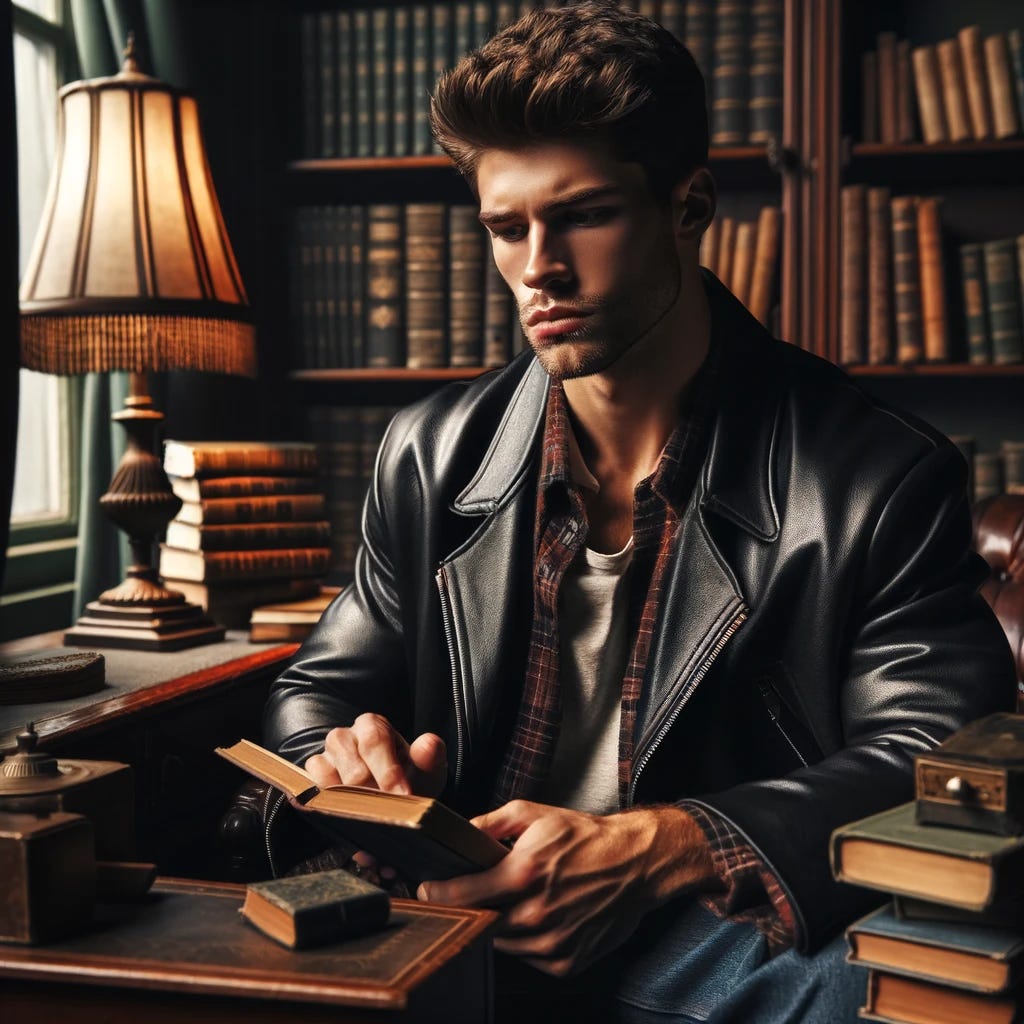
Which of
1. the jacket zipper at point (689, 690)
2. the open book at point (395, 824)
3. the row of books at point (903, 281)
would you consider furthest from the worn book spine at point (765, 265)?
the open book at point (395, 824)

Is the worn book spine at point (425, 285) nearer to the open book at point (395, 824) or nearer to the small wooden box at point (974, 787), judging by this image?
the open book at point (395, 824)

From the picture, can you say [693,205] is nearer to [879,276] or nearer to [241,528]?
[241,528]

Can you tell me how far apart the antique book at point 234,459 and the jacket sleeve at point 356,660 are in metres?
0.58

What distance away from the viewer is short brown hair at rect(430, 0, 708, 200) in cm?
145

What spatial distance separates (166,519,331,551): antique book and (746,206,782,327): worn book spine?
1.07 metres

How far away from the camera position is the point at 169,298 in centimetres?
202

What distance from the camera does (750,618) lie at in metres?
1.47

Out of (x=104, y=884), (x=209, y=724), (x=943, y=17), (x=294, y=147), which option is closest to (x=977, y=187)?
(x=943, y=17)

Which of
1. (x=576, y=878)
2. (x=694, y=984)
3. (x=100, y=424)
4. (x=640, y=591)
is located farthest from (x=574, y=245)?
(x=100, y=424)

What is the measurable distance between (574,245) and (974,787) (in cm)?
76

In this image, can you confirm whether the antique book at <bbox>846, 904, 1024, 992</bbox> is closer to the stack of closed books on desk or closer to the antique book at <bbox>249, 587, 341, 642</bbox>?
the stack of closed books on desk

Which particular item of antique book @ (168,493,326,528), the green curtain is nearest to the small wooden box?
antique book @ (168,493,326,528)

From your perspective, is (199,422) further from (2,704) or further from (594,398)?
(594,398)

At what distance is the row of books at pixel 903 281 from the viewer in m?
2.81
